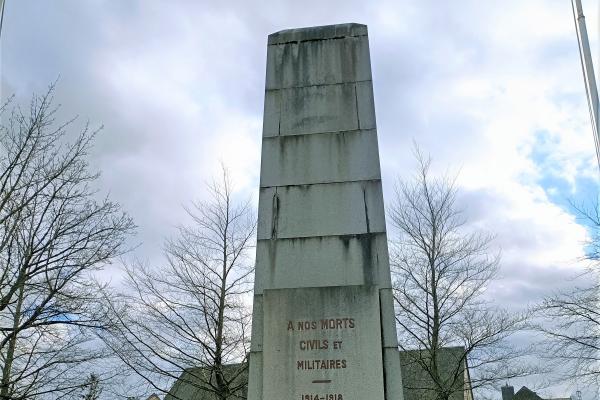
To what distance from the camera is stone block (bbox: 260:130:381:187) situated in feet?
20.5

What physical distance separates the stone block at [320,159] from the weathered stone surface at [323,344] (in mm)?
1352

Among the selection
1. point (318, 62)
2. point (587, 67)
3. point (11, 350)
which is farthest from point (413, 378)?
point (318, 62)

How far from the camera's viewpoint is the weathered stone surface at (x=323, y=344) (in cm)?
526

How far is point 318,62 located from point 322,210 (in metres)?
1.93

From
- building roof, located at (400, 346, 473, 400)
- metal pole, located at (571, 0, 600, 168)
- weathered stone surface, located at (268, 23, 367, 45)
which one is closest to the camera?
weathered stone surface, located at (268, 23, 367, 45)

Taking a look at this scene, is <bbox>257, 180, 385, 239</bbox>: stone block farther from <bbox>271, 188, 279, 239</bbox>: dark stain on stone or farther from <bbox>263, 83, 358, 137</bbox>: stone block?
<bbox>263, 83, 358, 137</bbox>: stone block

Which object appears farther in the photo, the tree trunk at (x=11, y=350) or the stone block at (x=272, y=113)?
the tree trunk at (x=11, y=350)

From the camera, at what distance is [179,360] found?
53.3 ft

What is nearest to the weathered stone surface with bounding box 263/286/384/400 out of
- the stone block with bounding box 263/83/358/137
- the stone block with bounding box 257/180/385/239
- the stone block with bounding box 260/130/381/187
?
the stone block with bounding box 257/180/385/239

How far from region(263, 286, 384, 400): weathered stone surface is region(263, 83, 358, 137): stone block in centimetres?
198

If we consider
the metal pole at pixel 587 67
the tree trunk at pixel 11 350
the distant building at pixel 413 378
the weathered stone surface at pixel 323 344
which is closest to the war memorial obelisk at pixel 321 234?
the weathered stone surface at pixel 323 344

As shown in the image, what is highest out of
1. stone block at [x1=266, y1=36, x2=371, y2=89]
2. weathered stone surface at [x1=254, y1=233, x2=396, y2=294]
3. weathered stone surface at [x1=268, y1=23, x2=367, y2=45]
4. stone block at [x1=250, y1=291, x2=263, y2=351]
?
weathered stone surface at [x1=268, y1=23, x2=367, y2=45]

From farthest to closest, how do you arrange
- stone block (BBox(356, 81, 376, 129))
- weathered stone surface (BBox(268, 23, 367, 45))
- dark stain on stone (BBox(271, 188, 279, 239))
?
1. weathered stone surface (BBox(268, 23, 367, 45))
2. stone block (BBox(356, 81, 376, 129))
3. dark stain on stone (BBox(271, 188, 279, 239))

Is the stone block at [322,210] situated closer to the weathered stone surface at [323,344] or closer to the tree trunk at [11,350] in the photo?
the weathered stone surface at [323,344]
